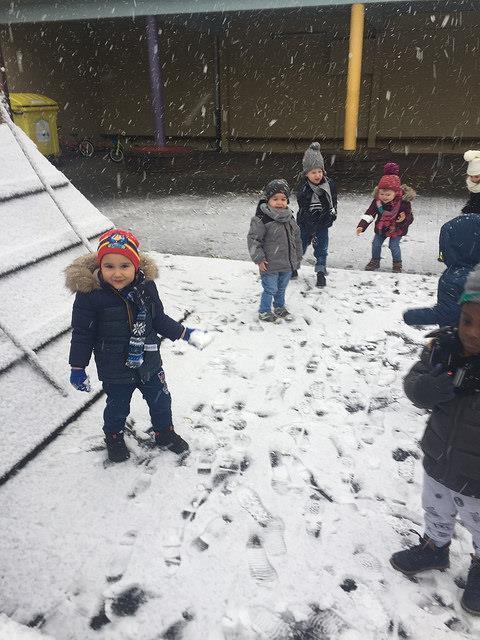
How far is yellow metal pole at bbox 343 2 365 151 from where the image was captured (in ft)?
29.7

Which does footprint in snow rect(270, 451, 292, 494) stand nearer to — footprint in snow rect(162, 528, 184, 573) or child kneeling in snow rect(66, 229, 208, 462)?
footprint in snow rect(162, 528, 184, 573)

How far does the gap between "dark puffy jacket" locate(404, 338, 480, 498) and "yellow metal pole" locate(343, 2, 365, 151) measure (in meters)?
8.77

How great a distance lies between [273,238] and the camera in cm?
422

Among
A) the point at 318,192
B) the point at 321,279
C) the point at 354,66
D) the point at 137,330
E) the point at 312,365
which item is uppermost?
the point at 354,66

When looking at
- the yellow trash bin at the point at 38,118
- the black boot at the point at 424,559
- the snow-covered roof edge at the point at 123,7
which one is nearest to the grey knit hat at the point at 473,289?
the black boot at the point at 424,559

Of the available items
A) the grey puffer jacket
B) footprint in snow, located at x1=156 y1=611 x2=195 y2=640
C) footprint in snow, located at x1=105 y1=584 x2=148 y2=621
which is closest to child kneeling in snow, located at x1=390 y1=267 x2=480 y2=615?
footprint in snow, located at x1=156 y1=611 x2=195 y2=640

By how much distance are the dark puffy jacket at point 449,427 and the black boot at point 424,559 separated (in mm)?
409

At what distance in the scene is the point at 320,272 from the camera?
17.2 feet

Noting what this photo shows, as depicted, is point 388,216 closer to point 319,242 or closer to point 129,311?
point 319,242

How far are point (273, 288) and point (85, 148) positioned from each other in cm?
1442

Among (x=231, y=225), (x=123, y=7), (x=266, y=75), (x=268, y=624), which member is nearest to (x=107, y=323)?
(x=268, y=624)

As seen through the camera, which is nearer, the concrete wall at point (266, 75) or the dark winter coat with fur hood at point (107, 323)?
the dark winter coat with fur hood at point (107, 323)

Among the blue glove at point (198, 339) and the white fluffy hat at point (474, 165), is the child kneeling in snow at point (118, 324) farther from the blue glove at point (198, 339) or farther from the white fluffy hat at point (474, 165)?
the white fluffy hat at point (474, 165)

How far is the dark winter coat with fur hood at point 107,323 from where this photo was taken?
2350 millimetres
